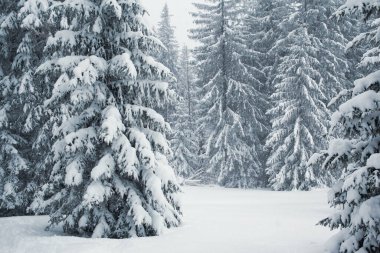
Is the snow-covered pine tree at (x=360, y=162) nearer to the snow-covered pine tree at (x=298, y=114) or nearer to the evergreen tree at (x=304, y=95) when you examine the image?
the evergreen tree at (x=304, y=95)

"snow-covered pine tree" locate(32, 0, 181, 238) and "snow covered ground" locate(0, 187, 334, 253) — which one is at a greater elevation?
"snow-covered pine tree" locate(32, 0, 181, 238)

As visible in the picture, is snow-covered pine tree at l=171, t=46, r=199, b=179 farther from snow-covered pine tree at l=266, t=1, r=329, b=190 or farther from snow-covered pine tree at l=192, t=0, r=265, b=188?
snow-covered pine tree at l=266, t=1, r=329, b=190

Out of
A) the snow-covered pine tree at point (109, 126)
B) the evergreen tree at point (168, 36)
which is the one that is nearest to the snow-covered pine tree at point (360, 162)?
the snow-covered pine tree at point (109, 126)

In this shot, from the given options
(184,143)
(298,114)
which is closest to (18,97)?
(298,114)

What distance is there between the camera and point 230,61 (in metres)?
32.8

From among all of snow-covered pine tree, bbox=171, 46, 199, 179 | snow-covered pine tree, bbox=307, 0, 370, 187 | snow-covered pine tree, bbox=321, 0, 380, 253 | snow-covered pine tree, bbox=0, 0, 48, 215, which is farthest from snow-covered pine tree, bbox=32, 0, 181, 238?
snow-covered pine tree, bbox=171, 46, 199, 179

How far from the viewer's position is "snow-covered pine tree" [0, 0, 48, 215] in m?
16.3

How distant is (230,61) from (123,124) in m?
22.2

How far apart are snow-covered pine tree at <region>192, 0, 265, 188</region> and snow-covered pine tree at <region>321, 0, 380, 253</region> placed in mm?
23422

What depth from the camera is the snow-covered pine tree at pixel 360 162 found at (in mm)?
6430

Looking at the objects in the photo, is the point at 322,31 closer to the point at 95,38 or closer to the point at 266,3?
the point at 266,3

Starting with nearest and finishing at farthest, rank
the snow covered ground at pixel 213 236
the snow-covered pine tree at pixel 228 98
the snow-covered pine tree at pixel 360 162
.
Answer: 1. the snow-covered pine tree at pixel 360 162
2. the snow covered ground at pixel 213 236
3. the snow-covered pine tree at pixel 228 98

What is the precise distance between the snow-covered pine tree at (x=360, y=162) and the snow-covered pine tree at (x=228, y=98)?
23422 millimetres

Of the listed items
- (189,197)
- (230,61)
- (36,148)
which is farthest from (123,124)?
(230,61)
